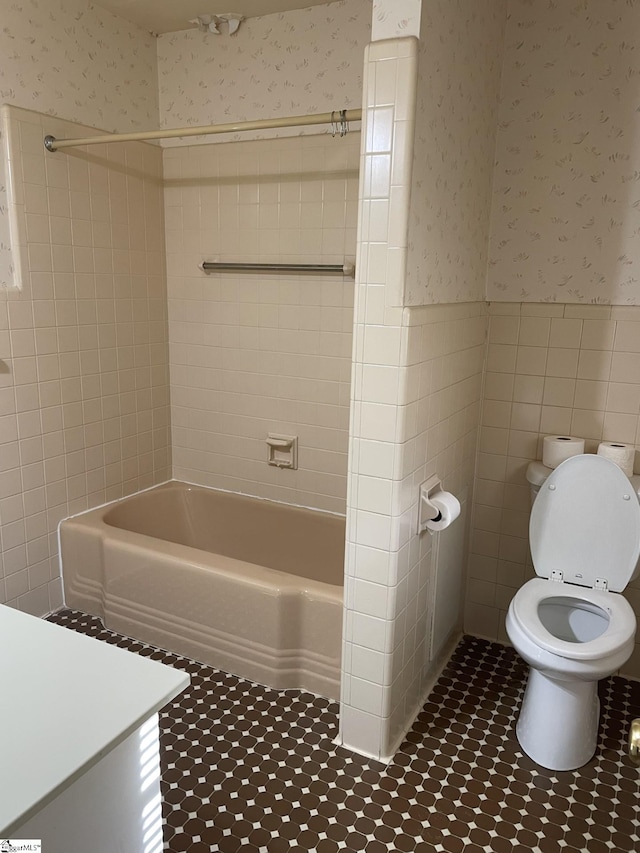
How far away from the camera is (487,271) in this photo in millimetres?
2480

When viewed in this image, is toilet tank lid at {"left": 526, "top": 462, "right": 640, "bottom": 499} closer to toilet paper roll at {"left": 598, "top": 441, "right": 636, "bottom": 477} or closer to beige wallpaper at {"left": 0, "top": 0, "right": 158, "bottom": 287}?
toilet paper roll at {"left": 598, "top": 441, "right": 636, "bottom": 477}

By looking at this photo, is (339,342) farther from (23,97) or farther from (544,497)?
(23,97)

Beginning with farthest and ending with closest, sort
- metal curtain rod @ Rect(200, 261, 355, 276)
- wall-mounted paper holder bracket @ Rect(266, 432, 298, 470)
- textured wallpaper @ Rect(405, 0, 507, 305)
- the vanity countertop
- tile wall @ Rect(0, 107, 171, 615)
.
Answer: wall-mounted paper holder bracket @ Rect(266, 432, 298, 470), metal curtain rod @ Rect(200, 261, 355, 276), tile wall @ Rect(0, 107, 171, 615), textured wallpaper @ Rect(405, 0, 507, 305), the vanity countertop

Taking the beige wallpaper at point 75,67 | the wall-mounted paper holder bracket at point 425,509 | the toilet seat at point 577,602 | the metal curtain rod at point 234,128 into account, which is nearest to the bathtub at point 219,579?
the wall-mounted paper holder bracket at point 425,509

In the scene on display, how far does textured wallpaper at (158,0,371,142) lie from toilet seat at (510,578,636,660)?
2.01m

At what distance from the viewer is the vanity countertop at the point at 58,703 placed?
860 millimetres

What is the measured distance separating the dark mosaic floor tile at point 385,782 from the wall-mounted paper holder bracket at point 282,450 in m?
1.02

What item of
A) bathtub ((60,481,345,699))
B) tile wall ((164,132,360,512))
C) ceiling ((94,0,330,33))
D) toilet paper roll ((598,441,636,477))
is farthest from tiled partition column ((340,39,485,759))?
ceiling ((94,0,330,33))

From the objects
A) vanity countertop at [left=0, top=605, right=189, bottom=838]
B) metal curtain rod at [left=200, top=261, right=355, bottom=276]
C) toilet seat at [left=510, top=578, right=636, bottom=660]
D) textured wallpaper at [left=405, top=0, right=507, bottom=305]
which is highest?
textured wallpaper at [left=405, top=0, right=507, bottom=305]

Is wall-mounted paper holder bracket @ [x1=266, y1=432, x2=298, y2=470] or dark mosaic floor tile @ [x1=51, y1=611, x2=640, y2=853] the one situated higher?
wall-mounted paper holder bracket @ [x1=266, y1=432, x2=298, y2=470]

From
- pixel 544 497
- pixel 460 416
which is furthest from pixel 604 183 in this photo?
pixel 544 497

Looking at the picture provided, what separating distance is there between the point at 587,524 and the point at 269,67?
2.23m

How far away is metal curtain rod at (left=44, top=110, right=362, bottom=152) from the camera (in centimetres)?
194

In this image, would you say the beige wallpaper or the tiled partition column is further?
the beige wallpaper
